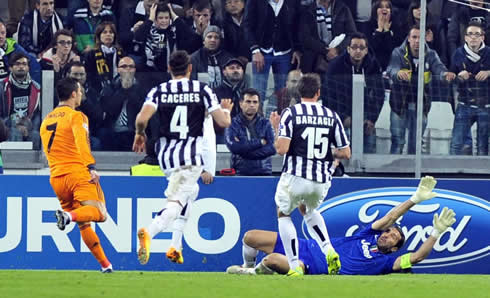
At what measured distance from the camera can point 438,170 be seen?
1418 cm

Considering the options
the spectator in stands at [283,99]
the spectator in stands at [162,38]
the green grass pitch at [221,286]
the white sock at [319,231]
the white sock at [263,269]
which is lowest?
the white sock at [263,269]

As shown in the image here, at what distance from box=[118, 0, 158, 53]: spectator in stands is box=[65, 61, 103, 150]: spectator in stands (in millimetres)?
1224

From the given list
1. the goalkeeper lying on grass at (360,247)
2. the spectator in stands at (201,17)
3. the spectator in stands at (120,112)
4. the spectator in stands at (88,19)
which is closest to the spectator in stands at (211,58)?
the spectator in stands at (201,17)

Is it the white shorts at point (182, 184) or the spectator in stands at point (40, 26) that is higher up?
the spectator in stands at point (40, 26)

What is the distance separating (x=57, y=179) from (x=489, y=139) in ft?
17.9

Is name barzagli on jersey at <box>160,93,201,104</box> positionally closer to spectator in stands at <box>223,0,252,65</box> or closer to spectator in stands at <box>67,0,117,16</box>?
spectator in stands at <box>223,0,252,65</box>

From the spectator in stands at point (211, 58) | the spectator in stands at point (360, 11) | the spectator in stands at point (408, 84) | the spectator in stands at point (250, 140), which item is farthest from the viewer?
the spectator in stands at point (360, 11)

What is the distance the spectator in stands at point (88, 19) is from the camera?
51.1ft

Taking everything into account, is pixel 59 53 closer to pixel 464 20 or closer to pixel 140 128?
pixel 140 128

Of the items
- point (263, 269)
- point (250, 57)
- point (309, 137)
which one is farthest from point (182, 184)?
point (250, 57)

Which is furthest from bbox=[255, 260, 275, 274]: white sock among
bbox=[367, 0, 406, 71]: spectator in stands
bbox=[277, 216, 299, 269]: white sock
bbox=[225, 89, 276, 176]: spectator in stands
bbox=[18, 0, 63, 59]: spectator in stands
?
bbox=[18, 0, 63, 59]: spectator in stands

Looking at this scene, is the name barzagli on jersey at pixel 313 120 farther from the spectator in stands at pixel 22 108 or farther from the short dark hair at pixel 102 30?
the short dark hair at pixel 102 30

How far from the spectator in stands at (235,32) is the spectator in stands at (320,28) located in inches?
29.8

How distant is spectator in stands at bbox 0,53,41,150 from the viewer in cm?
1407
